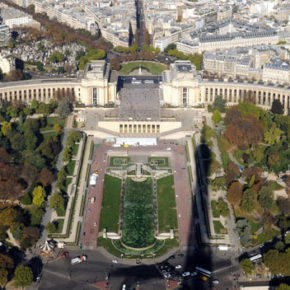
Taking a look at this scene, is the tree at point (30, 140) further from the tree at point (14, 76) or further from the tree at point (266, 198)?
the tree at point (266, 198)

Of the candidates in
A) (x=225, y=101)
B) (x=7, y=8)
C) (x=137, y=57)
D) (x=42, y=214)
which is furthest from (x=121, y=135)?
(x=7, y=8)

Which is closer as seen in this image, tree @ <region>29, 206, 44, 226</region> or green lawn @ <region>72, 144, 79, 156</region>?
tree @ <region>29, 206, 44, 226</region>

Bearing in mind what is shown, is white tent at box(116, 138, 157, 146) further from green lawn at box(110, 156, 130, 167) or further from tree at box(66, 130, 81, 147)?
tree at box(66, 130, 81, 147)

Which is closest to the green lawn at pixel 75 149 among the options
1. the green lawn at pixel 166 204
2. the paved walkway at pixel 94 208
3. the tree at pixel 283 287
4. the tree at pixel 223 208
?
the paved walkway at pixel 94 208

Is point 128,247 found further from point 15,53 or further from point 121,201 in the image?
point 15,53

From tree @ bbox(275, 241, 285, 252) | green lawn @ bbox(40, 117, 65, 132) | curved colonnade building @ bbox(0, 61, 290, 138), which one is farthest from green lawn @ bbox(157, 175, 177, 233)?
green lawn @ bbox(40, 117, 65, 132)

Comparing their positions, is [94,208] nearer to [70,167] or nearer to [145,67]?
[70,167]
